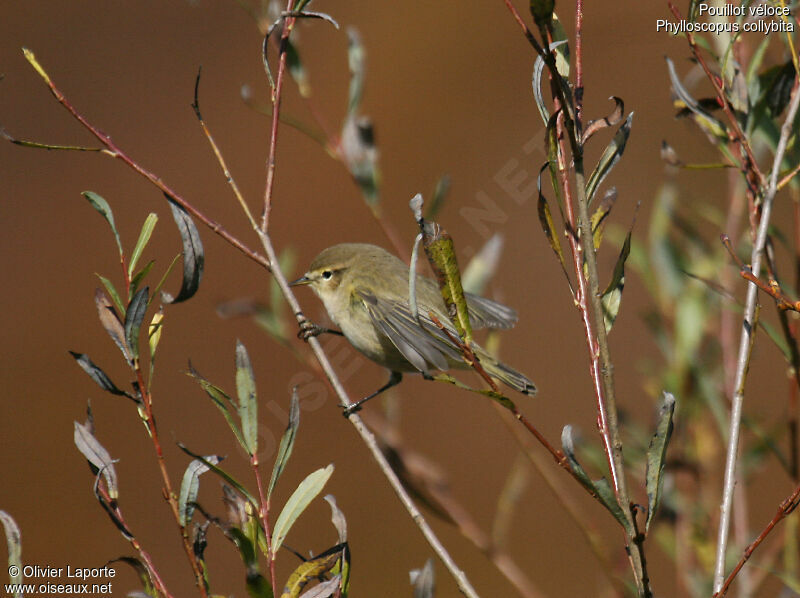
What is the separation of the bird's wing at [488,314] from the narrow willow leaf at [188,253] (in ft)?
4.78

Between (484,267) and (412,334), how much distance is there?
50 centimetres

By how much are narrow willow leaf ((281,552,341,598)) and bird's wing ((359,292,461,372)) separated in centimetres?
32

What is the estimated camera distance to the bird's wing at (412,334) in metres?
1.29

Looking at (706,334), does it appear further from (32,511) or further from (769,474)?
(32,511)

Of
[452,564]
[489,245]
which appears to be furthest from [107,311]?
[489,245]

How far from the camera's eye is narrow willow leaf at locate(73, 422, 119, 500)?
115 centimetres

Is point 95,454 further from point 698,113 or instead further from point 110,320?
point 698,113

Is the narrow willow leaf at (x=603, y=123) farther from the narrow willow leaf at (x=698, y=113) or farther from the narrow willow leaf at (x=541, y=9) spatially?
the narrow willow leaf at (x=698, y=113)

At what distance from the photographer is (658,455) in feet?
3.38

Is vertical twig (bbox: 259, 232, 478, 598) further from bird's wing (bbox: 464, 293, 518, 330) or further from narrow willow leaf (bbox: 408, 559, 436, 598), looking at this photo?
bird's wing (bbox: 464, 293, 518, 330)

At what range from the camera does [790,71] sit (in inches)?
60.7

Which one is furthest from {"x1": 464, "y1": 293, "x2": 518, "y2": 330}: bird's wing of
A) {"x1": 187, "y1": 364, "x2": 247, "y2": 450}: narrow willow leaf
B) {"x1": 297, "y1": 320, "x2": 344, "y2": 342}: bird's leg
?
{"x1": 187, "y1": 364, "x2": 247, "y2": 450}: narrow willow leaf

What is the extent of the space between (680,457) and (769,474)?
102 inches

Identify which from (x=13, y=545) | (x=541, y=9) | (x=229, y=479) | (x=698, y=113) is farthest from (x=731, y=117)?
(x=13, y=545)
